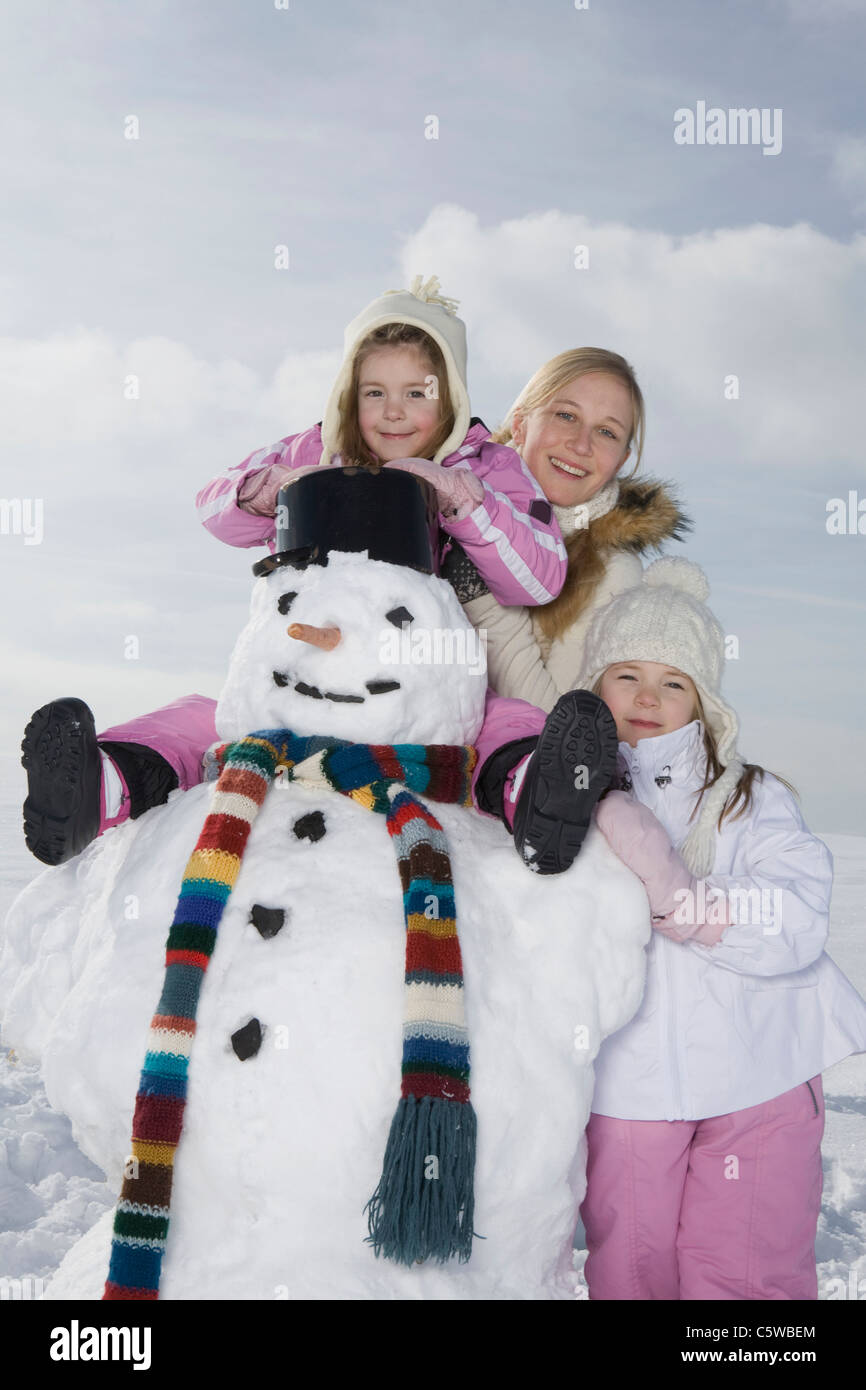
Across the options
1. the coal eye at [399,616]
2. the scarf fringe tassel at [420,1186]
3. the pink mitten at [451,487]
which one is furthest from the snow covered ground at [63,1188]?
the pink mitten at [451,487]

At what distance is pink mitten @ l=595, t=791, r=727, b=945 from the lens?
1818 mm

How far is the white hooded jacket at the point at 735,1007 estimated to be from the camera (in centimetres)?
209

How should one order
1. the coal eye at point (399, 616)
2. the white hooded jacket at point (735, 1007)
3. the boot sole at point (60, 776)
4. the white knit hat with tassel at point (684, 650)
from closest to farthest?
1. the boot sole at point (60, 776)
2. the coal eye at point (399, 616)
3. the white hooded jacket at point (735, 1007)
4. the white knit hat with tassel at point (684, 650)

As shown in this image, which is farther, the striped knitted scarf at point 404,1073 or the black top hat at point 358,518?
the black top hat at point 358,518

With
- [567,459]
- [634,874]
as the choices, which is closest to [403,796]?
[634,874]

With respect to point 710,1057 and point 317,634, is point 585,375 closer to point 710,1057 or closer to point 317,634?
point 317,634

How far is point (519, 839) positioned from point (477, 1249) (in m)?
0.60

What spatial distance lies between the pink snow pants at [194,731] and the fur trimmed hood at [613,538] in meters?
0.48

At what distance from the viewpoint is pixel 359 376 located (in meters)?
2.41

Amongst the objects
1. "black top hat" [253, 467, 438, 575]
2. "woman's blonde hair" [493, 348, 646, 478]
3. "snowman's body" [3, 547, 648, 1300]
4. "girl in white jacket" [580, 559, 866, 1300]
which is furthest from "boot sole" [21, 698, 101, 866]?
"woman's blonde hair" [493, 348, 646, 478]

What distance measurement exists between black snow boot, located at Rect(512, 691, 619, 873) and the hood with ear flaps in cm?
89

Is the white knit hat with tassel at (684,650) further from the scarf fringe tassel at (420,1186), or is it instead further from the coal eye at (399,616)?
the scarf fringe tassel at (420,1186)

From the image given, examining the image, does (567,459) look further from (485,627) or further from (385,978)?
(385,978)

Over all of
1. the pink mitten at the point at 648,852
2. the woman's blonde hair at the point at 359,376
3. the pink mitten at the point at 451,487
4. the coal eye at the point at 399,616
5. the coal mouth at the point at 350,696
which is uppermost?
→ the woman's blonde hair at the point at 359,376
